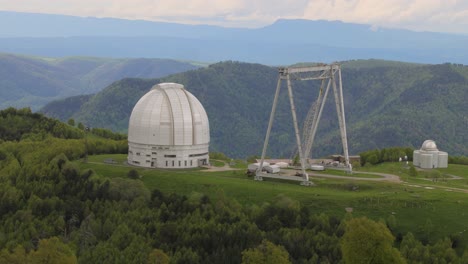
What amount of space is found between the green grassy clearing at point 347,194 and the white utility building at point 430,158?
43.0ft

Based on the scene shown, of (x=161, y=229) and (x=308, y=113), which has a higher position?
(x=308, y=113)

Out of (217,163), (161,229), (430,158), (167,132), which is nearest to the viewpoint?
Answer: (161,229)

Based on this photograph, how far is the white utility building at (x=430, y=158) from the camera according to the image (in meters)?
143

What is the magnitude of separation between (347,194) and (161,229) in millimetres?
30570

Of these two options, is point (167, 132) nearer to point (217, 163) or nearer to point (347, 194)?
point (217, 163)

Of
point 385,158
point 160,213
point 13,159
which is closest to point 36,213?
point 160,213

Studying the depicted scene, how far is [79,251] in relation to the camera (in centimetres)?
8600

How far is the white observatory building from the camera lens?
13275 cm

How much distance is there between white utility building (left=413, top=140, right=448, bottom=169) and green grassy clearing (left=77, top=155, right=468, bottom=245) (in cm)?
1311

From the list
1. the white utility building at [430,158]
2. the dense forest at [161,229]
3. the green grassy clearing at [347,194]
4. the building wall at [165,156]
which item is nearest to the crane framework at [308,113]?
the green grassy clearing at [347,194]

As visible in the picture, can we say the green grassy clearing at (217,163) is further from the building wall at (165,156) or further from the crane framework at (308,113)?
the crane framework at (308,113)

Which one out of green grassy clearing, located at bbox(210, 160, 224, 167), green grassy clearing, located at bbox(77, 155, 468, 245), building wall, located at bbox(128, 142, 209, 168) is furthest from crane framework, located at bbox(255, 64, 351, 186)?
green grassy clearing, located at bbox(210, 160, 224, 167)

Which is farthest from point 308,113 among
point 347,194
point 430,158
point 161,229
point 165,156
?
point 161,229

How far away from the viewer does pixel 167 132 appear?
132625 millimetres
